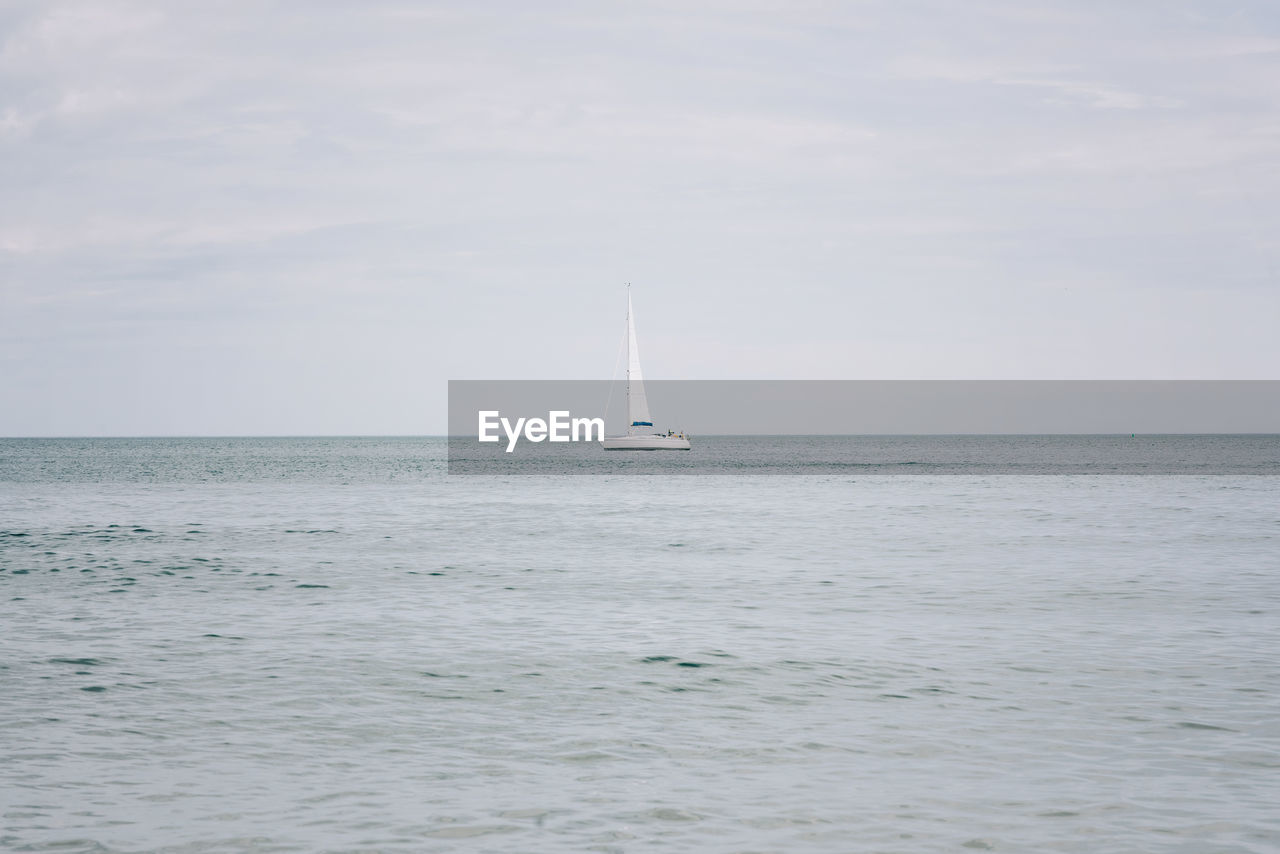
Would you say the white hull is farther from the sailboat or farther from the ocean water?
the ocean water

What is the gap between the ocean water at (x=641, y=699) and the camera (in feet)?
34.2

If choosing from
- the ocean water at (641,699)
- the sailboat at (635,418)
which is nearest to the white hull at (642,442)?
the sailboat at (635,418)

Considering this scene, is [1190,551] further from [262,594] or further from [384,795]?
[384,795]

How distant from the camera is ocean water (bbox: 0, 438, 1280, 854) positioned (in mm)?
10438

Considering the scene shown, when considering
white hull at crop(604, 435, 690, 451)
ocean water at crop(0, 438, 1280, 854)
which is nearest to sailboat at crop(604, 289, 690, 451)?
white hull at crop(604, 435, 690, 451)

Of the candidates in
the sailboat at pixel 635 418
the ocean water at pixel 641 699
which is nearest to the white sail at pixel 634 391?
the sailboat at pixel 635 418

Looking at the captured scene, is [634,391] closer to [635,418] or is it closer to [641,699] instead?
[635,418]

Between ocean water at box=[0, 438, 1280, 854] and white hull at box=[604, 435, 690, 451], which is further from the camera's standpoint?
white hull at box=[604, 435, 690, 451]

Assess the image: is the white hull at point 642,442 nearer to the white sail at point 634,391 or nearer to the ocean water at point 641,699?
the white sail at point 634,391

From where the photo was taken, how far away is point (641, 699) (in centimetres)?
1545

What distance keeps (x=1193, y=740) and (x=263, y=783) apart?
10700 mm

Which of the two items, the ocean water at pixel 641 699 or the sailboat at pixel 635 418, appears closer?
the ocean water at pixel 641 699

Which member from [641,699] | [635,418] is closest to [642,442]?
[635,418]

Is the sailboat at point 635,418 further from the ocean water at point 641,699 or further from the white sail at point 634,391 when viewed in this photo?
the ocean water at point 641,699
